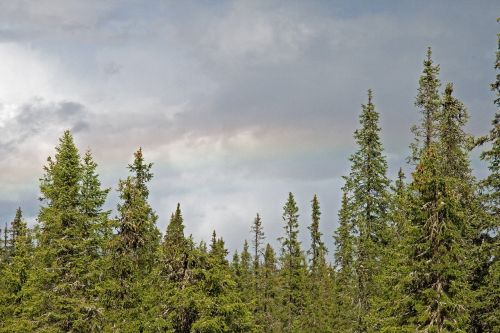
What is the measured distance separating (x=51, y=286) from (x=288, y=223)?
37.4 meters

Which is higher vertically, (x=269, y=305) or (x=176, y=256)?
(x=176, y=256)

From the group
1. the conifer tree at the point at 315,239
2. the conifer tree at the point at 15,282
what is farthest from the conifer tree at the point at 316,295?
the conifer tree at the point at 15,282

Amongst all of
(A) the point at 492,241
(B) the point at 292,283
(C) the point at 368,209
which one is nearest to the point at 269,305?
(B) the point at 292,283

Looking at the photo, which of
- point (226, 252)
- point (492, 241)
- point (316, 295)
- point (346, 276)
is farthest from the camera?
point (316, 295)

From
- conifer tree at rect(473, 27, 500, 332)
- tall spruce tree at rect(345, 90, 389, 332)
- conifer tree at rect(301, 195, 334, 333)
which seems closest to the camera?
conifer tree at rect(473, 27, 500, 332)

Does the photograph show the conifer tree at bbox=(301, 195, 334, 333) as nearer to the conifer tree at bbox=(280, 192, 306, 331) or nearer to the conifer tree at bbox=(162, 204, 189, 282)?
the conifer tree at bbox=(280, 192, 306, 331)

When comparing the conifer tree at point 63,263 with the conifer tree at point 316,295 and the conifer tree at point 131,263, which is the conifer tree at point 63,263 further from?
the conifer tree at point 316,295

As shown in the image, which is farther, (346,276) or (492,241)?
(346,276)

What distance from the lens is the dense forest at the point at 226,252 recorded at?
995 inches

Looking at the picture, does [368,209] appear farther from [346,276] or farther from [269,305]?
[269,305]

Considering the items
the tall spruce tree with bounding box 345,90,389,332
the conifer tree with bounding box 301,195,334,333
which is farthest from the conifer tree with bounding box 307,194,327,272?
the tall spruce tree with bounding box 345,90,389,332

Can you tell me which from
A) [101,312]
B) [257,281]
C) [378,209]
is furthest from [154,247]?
[257,281]

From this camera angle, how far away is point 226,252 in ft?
110

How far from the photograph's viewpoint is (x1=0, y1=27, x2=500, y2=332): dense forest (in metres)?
25.3
